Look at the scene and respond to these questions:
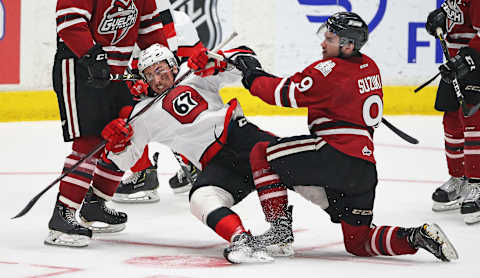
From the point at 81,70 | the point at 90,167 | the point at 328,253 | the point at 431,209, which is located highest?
the point at 81,70

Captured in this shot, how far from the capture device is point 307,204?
409 cm

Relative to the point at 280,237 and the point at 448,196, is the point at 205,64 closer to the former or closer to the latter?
the point at 280,237

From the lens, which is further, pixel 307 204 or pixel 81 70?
pixel 307 204

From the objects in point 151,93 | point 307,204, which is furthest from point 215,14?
point 151,93

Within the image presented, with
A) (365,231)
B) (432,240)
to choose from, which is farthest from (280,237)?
(432,240)

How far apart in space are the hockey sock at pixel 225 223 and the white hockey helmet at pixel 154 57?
690 millimetres

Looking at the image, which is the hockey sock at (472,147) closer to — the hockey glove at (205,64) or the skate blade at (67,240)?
the hockey glove at (205,64)

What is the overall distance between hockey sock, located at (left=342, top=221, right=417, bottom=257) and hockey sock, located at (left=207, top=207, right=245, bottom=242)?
14.0 inches

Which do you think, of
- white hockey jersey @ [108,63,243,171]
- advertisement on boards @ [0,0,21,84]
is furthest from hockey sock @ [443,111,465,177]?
advertisement on boards @ [0,0,21,84]

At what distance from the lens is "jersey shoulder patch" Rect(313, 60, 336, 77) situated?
282 centimetres

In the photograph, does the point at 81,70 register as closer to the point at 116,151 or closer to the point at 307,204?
the point at 116,151

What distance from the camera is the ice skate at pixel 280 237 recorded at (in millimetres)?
2920

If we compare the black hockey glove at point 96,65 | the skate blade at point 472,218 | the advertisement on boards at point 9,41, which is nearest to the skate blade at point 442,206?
the skate blade at point 472,218

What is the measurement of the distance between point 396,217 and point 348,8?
3208 mm
